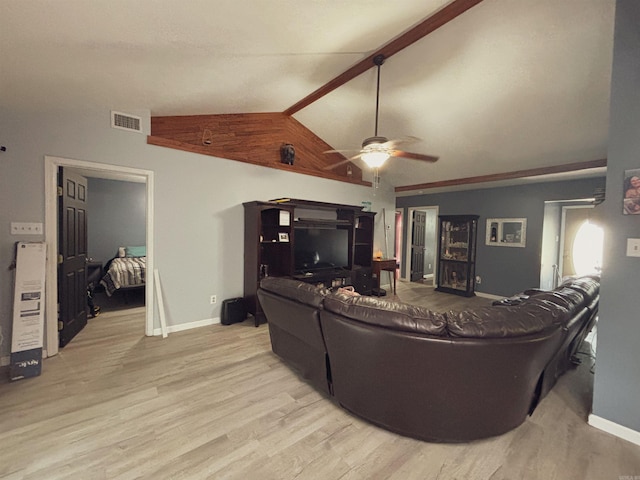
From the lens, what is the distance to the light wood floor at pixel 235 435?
1.47 m

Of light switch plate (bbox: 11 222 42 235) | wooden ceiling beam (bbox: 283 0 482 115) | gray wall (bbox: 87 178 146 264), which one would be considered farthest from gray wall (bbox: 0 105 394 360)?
gray wall (bbox: 87 178 146 264)

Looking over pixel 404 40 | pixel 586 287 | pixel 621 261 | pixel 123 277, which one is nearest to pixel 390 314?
pixel 621 261

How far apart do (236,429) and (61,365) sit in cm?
209

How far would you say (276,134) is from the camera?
4363mm

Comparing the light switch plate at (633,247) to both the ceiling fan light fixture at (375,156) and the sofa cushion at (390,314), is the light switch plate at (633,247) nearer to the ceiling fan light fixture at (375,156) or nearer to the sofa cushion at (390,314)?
the sofa cushion at (390,314)

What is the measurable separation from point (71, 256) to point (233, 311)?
6.66 ft

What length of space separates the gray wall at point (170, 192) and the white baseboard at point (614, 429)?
3861 millimetres

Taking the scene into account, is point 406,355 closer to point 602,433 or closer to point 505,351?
point 505,351

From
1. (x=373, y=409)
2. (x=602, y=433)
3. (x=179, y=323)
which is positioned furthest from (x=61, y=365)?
(x=602, y=433)

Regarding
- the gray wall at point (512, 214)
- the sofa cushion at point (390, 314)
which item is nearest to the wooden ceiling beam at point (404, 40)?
the sofa cushion at point (390, 314)

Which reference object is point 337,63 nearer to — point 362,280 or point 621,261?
point 621,261

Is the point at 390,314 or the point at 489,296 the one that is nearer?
the point at 390,314

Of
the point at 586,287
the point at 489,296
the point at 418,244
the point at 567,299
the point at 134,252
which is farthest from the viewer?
the point at 418,244

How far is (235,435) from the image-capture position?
1.72 m
